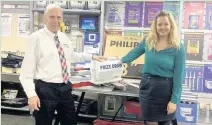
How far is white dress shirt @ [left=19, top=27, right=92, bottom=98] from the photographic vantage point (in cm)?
216

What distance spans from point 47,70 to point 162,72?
0.85 meters

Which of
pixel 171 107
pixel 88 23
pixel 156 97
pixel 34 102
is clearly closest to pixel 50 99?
pixel 34 102

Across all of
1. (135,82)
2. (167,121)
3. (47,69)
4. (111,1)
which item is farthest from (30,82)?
(111,1)

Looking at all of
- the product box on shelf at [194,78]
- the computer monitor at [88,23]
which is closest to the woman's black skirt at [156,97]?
the product box on shelf at [194,78]

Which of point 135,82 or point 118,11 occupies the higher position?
point 118,11

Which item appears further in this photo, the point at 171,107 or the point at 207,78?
the point at 207,78

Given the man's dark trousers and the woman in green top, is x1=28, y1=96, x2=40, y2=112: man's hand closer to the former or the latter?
the man's dark trousers

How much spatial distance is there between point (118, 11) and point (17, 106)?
172cm

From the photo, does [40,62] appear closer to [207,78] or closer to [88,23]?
[88,23]

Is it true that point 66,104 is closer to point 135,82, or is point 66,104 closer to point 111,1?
point 135,82

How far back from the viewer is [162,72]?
220 cm

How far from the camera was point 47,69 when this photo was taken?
2.23 metres

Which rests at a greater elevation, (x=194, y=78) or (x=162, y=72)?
(x=162, y=72)

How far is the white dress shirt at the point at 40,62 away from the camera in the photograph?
216 centimetres
